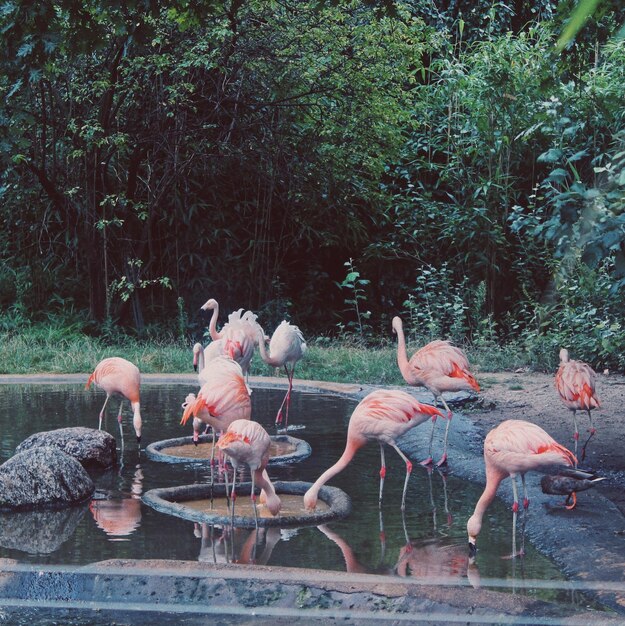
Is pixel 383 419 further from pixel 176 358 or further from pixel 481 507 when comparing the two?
pixel 176 358

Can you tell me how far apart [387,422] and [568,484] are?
0.85 meters

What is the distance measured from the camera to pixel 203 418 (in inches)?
184

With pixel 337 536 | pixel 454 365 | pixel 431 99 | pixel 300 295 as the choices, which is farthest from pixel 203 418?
pixel 431 99

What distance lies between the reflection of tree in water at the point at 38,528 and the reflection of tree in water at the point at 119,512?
9cm

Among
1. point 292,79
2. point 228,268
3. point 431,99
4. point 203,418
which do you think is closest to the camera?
point 203,418

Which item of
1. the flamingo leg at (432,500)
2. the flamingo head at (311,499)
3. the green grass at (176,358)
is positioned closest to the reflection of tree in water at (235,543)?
the flamingo head at (311,499)

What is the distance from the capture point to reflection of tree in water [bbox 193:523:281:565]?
3.66 m

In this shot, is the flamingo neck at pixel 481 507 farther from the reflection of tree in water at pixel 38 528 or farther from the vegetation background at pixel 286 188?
the vegetation background at pixel 286 188

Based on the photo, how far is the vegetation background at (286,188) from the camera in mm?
10891

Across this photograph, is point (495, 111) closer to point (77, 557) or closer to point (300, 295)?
point (300, 295)

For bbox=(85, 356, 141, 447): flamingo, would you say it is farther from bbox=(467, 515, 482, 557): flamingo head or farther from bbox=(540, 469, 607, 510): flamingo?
bbox=(467, 515, 482, 557): flamingo head

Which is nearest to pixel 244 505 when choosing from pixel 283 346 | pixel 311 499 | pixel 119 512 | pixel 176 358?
pixel 311 499

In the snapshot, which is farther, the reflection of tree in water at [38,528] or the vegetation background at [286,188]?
the vegetation background at [286,188]

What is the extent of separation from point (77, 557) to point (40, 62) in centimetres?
204
